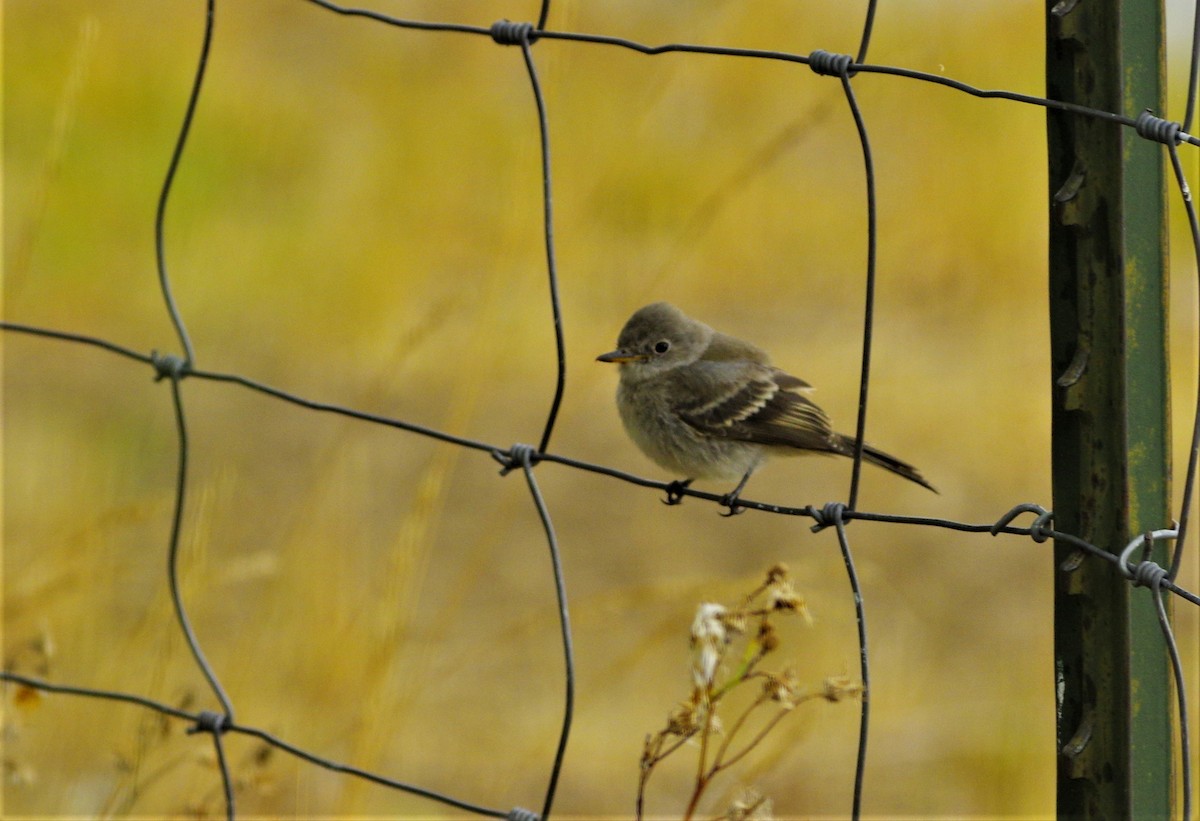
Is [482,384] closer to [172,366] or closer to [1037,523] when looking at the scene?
[172,366]

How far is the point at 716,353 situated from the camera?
369 cm

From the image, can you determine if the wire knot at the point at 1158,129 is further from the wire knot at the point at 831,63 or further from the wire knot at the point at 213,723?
the wire knot at the point at 213,723

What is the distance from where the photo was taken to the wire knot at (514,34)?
7.09 feet

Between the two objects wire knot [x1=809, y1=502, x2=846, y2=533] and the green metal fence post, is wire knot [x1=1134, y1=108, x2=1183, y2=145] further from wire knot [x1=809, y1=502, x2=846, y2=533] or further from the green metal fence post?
wire knot [x1=809, y1=502, x2=846, y2=533]

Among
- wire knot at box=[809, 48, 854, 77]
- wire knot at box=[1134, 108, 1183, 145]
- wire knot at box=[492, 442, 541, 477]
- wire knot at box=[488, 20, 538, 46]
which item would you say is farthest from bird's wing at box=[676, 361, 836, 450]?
wire knot at box=[1134, 108, 1183, 145]

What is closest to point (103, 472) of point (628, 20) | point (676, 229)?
point (676, 229)

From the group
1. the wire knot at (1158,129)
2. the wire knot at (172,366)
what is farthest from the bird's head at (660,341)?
the wire knot at (1158,129)

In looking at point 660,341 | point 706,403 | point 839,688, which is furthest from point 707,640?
point 660,341

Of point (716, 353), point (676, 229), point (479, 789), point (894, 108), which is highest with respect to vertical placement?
point (894, 108)

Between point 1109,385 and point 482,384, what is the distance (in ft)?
6.15

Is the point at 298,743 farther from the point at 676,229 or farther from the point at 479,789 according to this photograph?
the point at 676,229

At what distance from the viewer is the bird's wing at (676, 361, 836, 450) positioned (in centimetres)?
333

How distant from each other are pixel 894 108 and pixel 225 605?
488 cm

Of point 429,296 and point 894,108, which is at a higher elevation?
point 894,108
